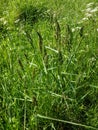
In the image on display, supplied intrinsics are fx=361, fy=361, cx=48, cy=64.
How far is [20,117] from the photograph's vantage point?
197 centimetres

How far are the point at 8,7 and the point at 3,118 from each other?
288 cm

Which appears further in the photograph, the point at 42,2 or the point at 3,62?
the point at 42,2

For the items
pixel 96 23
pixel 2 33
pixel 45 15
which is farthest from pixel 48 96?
pixel 45 15

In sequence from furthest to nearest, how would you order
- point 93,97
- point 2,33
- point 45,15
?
point 45,15, point 2,33, point 93,97

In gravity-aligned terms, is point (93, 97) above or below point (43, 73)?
below

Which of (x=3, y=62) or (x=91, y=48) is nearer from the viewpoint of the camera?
(x=91, y=48)

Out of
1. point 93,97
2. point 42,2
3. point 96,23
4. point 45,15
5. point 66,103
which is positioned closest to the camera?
point 66,103

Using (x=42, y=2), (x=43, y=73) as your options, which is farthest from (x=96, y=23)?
(x=42, y=2)

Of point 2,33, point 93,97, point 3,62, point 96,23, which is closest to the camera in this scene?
point 93,97

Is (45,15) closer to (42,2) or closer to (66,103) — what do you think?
(42,2)

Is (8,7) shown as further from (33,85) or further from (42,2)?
(33,85)

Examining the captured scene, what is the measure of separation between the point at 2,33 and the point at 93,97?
6.20 ft

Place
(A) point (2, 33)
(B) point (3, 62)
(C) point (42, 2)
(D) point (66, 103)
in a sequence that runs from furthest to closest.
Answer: (C) point (42, 2)
(A) point (2, 33)
(B) point (3, 62)
(D) point (66, 103)

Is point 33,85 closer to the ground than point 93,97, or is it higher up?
higher up
